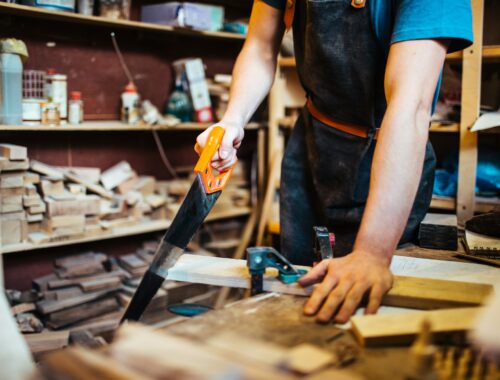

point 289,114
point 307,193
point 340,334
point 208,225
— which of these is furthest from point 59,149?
point 340,334

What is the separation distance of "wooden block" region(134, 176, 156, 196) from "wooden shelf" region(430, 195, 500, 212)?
1.76 m

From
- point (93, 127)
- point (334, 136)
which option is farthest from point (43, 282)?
point (334, 136)

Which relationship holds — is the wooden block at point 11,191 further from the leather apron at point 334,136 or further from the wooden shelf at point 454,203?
the wooden shelf at point 454,203

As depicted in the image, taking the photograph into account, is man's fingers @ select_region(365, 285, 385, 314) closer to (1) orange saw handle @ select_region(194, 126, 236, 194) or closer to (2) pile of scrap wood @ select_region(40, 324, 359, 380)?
(2) pile of scrap wood @ select_region(40, 324, 359, 380)

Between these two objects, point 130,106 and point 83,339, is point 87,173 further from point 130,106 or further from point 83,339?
point 83,339

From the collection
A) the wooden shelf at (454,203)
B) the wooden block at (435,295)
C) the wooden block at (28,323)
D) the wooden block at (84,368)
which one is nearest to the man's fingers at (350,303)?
the wooden block at (435,295)

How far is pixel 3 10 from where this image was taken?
9.11ft

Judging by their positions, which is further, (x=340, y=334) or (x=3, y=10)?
(x=3, y=10)

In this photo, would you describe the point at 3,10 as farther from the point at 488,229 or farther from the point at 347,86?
the point at 488,229

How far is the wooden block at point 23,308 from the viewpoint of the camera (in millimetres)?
2812

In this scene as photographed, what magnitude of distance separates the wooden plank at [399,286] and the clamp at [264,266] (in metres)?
0.02

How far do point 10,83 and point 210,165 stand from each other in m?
1.80

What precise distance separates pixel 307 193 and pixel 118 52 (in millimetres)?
2139

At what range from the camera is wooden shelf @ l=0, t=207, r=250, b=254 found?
2.84 m
